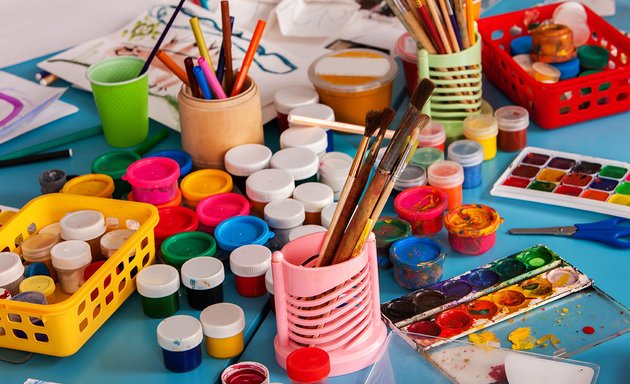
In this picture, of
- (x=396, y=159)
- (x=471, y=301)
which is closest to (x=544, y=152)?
(x=471, y=301)

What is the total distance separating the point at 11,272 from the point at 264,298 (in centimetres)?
27

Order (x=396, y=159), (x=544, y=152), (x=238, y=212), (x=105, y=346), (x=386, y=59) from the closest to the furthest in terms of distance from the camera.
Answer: (x=396, y=159)
(x=105, y=346)
(x=238, y=212)
(x=544, y=152)
(x=386, y=59)

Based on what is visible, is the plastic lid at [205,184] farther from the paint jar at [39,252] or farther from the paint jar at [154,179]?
the paint jar at [39,252]

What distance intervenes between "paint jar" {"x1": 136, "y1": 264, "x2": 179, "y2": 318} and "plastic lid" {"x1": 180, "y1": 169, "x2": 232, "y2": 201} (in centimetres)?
16

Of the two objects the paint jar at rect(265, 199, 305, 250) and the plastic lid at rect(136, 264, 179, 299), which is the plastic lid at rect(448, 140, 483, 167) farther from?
the plastic lid at rect(136, 264, 179, 299)

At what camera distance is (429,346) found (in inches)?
36.3

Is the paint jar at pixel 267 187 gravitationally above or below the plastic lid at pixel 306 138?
below

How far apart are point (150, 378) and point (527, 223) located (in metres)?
0.49

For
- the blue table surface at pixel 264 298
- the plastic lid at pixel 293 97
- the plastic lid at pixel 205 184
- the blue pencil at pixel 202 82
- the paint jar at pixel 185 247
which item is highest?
the blue pencil at pixel 202 82

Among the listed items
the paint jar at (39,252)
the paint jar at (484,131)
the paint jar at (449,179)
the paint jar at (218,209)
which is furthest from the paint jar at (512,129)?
the paint jar at (39,252)

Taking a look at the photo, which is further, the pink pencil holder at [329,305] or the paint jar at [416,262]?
the paint jar at [416,262]

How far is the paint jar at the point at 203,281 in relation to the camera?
977 mm

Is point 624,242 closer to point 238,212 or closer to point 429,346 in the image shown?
point 429,346

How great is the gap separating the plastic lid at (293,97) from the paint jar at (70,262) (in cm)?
39
